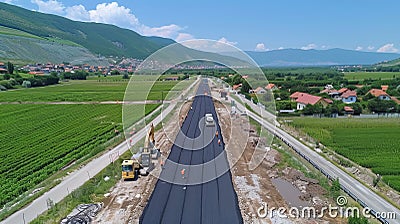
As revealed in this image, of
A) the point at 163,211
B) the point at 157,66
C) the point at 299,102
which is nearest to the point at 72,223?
the point at 163,211

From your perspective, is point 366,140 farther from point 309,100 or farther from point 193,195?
point 309,100

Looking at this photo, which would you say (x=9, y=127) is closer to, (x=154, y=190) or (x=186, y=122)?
(x=186, y=122)

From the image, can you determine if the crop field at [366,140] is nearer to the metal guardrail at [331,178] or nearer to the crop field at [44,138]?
the metal guardrail at [331,178]

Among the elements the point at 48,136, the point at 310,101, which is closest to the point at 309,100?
the point at 310,101

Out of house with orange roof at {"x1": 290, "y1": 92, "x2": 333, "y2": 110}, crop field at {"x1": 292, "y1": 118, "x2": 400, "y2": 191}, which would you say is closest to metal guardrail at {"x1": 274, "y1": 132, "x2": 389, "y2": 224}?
crop field at {"x1": 292, "y1": 118, "x2": 400, "y2": 191}

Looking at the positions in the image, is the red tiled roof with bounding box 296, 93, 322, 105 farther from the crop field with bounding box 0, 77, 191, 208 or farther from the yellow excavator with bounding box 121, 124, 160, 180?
the yellow excavator with bounding box 121, 124, 160, 180
